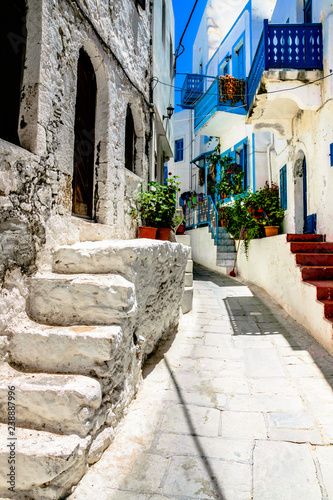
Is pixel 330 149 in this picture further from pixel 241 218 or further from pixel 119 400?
pixel 119 400

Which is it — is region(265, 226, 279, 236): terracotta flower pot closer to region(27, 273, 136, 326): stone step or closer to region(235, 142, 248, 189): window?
region(235, 142, 248, 189): window

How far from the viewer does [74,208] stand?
3.53 meters

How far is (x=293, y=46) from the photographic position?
6.14 m

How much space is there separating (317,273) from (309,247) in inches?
28.5

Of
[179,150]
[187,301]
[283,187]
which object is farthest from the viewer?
[179,150]

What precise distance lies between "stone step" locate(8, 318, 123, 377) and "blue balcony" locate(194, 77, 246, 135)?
10984 millimetres

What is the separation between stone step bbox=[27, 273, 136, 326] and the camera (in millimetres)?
2219

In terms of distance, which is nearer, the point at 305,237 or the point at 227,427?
the point at 227,427

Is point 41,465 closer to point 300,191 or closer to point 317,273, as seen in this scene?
point 317,273

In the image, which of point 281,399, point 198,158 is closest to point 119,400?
point 281,399

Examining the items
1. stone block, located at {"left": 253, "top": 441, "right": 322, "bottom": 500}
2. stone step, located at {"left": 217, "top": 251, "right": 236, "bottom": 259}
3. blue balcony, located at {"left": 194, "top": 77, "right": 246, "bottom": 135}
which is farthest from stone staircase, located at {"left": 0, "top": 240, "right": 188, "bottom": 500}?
blue balcony, located at {"left": 194, "top": 77, "right": 246, "bottom": 135}

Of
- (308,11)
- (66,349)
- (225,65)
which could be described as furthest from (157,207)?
(225,65)

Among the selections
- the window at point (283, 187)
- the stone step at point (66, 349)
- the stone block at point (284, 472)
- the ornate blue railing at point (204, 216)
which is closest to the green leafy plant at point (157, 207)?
the stone step at point (66, 349)

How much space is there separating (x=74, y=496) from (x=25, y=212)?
191 cm
